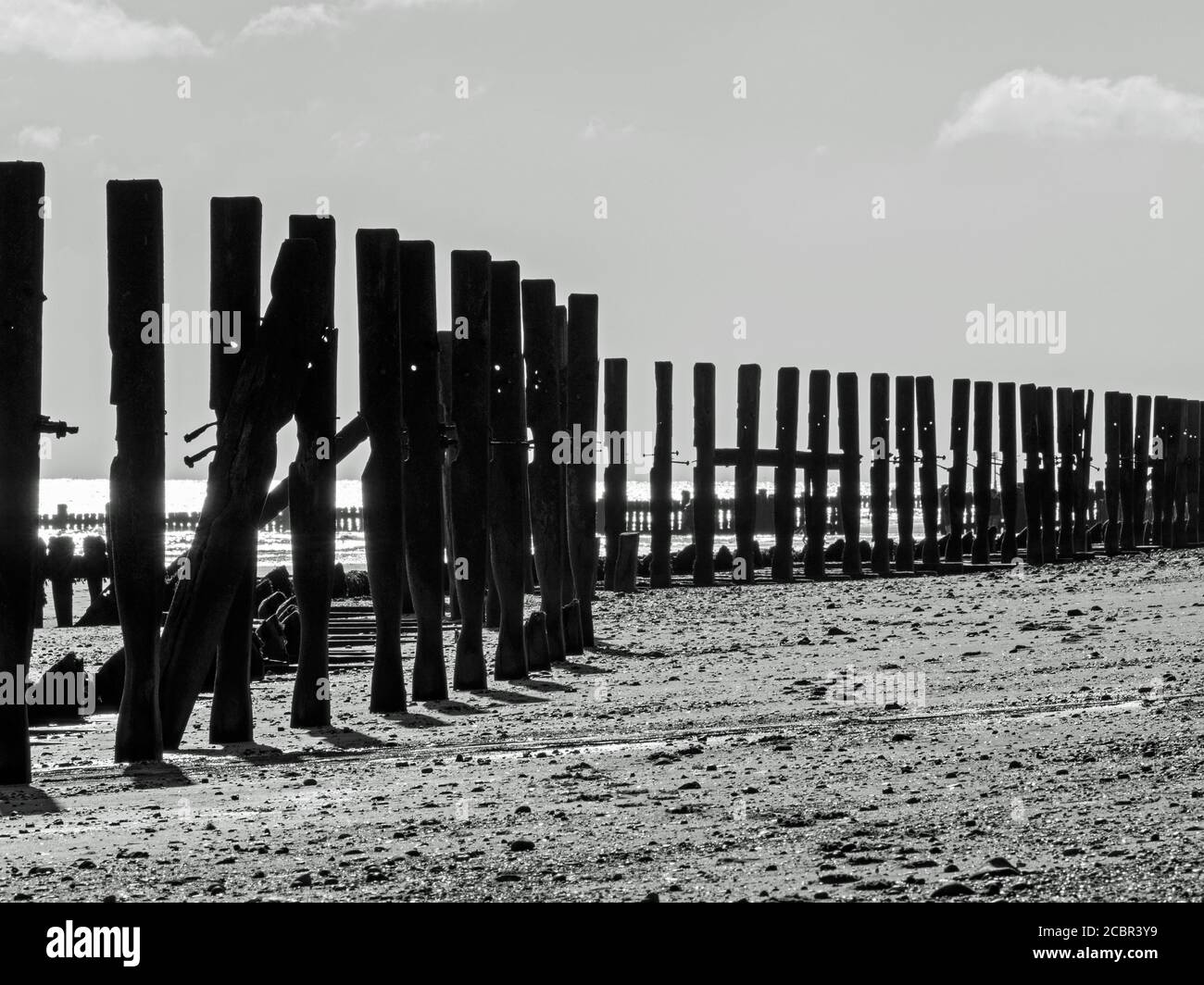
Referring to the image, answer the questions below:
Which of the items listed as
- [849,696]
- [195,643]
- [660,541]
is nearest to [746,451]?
[660,541]

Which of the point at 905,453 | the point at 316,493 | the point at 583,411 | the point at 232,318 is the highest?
the point at 232,318

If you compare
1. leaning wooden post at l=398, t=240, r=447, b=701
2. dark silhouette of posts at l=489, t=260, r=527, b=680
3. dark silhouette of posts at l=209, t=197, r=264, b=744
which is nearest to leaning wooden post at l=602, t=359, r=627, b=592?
dark silhouette of posts at l=489, t=260, r=527, b=680

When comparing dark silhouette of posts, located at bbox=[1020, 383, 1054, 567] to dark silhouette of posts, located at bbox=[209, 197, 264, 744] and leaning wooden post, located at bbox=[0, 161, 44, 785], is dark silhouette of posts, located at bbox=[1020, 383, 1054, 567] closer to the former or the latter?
dark silhouette of posts, located at bbox=[209, 197, 264, 744]

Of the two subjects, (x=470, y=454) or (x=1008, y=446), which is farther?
(x=1008, y=446)

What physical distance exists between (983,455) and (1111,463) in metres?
3.79

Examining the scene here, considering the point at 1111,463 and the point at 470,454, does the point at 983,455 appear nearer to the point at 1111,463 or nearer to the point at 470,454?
the point at 1111,463

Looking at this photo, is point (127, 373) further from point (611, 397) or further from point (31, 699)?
point (611, 397)

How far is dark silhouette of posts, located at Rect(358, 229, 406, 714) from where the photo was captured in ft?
29.3

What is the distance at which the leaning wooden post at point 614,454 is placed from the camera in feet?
58.1

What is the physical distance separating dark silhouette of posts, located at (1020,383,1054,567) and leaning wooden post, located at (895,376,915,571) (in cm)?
203

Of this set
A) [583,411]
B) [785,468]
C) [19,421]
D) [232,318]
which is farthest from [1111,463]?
[19,421]

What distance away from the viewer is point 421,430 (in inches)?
370

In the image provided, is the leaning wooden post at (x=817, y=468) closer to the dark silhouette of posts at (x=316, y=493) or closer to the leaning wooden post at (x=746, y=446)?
the leaning wooden post at (x=746, y=446)
